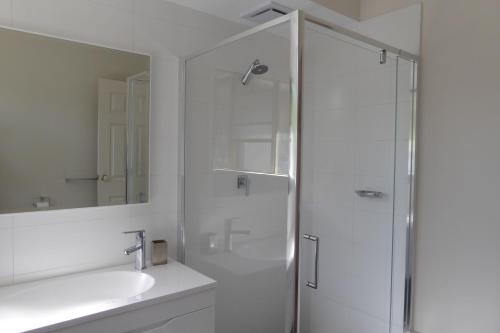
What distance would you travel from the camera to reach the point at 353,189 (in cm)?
224

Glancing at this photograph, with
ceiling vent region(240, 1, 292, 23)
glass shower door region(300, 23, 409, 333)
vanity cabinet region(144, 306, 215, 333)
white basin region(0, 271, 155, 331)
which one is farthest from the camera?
glass shower door region(300, 23, 409, 333)

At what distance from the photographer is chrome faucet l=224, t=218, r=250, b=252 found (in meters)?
2.00

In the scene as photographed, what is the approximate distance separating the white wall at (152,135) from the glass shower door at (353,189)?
0.80 m

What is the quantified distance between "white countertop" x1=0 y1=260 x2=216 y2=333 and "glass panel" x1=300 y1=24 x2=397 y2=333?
0.83 meters

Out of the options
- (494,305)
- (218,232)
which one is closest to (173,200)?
(218,232)

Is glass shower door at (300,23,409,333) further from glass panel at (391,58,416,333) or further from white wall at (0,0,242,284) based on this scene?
white wall at (0,0,242,284)

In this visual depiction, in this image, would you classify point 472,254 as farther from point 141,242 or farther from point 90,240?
point 90,240

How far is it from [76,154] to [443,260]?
202 centimetres

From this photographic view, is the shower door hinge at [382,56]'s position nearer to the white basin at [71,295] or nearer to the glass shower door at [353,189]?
the glass shower door at [353,189]

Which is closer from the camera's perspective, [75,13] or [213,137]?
[75,13]

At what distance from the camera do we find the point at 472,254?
6.00 ft

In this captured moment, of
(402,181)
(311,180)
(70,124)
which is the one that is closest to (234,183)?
(311,180)

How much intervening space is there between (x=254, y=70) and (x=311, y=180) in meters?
0.74

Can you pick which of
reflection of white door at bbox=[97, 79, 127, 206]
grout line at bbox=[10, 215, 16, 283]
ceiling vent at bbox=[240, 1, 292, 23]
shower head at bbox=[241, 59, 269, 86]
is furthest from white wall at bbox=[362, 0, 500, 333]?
grout line at bbox=[10, 215, 16, 283]
